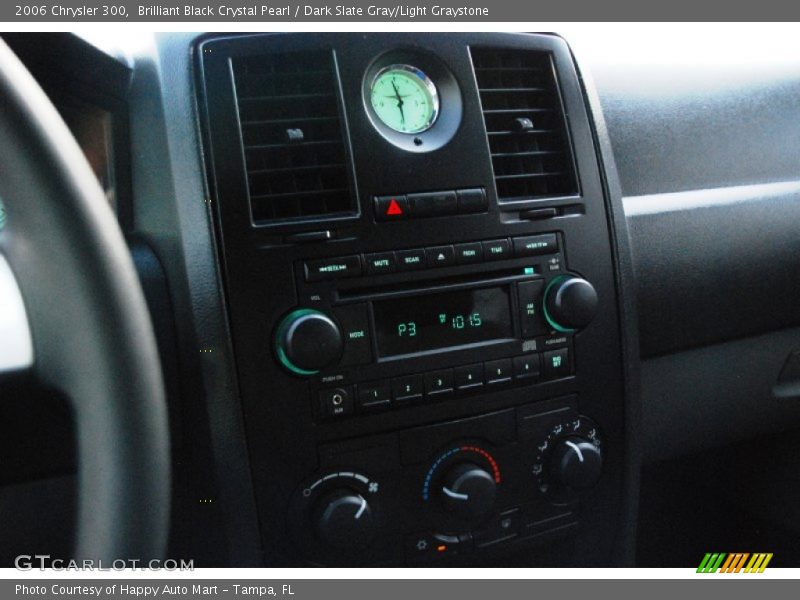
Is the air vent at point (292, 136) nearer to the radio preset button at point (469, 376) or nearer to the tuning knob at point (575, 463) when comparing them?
the radio preset button at point (469, 376)

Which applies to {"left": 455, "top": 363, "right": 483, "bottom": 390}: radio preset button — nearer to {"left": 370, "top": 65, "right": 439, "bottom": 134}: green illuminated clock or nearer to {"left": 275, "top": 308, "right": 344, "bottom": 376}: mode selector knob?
{"left": 275, "top": 308, "right": 344, "bottom": 376}: mode selector knob

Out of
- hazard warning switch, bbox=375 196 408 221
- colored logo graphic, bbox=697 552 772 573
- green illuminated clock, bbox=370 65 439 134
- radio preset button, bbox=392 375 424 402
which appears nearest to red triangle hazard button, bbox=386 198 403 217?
hazard warning switch, bbox=375 196 408 221

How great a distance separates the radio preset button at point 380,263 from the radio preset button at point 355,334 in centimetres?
5

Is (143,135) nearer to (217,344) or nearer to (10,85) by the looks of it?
(217,344)

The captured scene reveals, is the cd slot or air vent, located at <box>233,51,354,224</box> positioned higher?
air vent, located at <box>233,51,354,224</box>

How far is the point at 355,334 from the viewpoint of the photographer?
109cm

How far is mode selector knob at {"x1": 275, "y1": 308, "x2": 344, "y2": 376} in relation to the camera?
1.04 meters

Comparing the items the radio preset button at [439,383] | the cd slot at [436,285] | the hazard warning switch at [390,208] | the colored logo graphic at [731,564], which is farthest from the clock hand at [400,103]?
the colored logo graphic at [731,564]

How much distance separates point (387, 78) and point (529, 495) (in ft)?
2.12

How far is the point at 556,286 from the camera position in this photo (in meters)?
1.20

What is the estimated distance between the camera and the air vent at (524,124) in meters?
1.21

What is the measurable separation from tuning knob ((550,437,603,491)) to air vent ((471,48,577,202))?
0.38 metres

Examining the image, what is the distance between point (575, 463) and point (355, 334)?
39 centimetres
